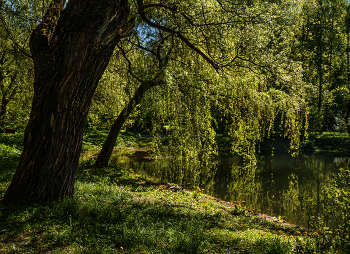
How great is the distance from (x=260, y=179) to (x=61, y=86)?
31.6 ft

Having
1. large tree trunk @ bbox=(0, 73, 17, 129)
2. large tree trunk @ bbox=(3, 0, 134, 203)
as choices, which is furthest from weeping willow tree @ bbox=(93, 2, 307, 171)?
large tree trunk @ bbox=(0, 73, 17, 129)

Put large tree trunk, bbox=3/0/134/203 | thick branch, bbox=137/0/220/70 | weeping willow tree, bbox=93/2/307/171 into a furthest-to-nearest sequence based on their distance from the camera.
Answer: thick branch, bbox=137/0/220/70
weeping willow tree, bbox=93/2/307/171
large tree trunk, bbox=3/0/134/203

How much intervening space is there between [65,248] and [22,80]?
29.6 feet

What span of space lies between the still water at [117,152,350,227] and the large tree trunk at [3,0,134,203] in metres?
2.93

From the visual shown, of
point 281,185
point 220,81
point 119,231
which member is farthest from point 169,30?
point 281,185

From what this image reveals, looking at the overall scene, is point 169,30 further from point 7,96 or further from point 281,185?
point 7,96

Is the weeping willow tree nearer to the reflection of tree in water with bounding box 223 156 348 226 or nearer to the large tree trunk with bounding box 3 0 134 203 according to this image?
the reflection of tree in water with bounding box 223 156 348 226

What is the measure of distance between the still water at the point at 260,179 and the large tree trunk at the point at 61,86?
2.93 metres

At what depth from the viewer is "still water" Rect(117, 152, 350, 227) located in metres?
6.96

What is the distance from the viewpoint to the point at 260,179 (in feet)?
37.0

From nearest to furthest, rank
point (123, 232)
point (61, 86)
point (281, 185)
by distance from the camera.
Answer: point (123, 232) < point (61, 86) < point (281, 185)

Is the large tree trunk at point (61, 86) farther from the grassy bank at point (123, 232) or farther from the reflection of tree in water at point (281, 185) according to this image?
the reflection of tree in water at point (281, 185)

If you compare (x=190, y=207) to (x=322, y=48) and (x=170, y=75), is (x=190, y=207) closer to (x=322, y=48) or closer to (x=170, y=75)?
(x=170, y=75)

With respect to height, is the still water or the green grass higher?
the still water
